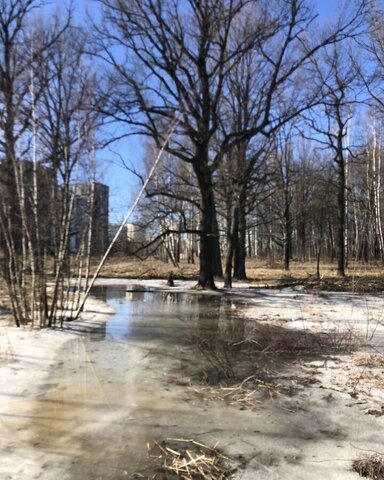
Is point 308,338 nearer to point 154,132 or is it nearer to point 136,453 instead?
point 136,453

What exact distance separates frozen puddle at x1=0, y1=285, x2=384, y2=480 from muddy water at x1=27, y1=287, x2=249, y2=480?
0.4 inches

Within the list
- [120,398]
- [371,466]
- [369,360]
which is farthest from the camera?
[369,360]

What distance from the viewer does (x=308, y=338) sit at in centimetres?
909

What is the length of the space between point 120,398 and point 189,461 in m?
1.80

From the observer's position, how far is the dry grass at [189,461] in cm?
383

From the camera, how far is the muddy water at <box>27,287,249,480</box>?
418 centimetres

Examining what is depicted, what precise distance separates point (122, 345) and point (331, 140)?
24233mm

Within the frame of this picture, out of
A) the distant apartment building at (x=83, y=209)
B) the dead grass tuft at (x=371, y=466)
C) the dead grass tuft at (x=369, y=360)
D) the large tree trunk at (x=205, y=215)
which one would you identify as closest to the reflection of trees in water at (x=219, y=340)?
the dead grass tuft at (x=369, y=360)

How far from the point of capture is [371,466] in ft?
12.5

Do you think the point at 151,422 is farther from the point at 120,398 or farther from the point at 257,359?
the point at 257,359

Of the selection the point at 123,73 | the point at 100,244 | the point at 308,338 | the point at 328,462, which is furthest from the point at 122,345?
the point at 123,73

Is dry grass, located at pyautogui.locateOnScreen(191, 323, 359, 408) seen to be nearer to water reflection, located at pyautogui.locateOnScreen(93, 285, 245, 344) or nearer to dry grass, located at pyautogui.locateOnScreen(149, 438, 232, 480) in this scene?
water reflection, located at pyautogui.locateOnScreen(93, 285, 245, 344)

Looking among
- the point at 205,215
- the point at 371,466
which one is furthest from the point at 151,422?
the point at 205,215

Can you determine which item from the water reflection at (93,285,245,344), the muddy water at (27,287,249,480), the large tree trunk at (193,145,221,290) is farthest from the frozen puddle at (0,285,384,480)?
the large tree trunk at (193,145,221,290)
